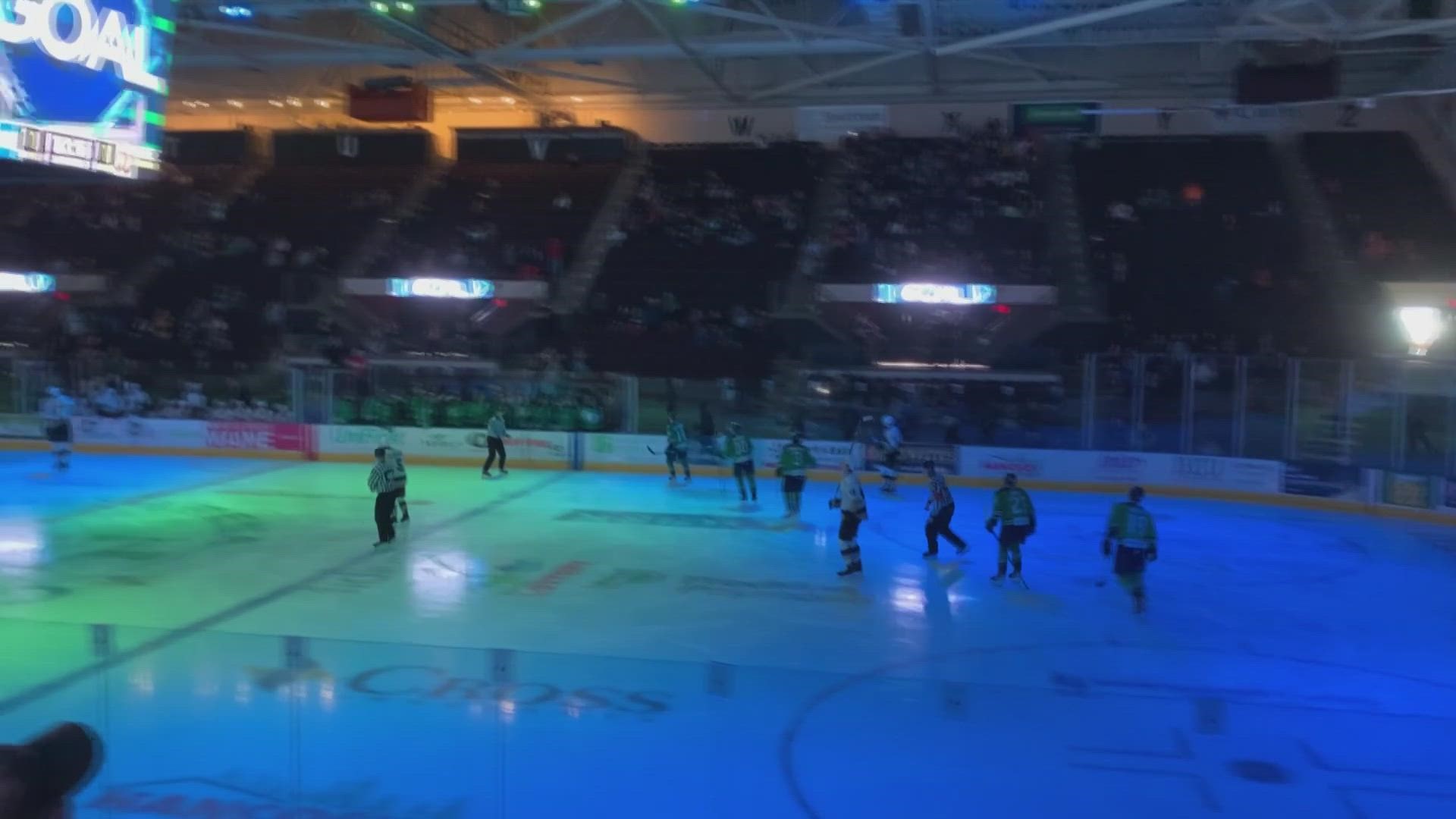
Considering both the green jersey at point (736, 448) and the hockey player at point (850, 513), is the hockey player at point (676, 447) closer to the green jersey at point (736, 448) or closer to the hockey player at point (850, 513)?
the green jersey at point (736, 448)

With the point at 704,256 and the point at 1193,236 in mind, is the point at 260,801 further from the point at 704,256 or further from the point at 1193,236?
the point at 1193,236

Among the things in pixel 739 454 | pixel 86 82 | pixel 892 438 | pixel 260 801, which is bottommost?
pixel 260 801

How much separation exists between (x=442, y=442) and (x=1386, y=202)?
2490cm

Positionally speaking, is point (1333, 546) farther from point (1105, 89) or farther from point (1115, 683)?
point (1105, 89)

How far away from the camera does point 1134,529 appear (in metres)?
11.1

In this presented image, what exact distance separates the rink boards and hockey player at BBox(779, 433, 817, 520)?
4411mm

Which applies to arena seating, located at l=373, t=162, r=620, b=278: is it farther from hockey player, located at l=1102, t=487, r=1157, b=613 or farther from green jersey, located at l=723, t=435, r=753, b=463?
hockey player, located at l=1102, t=487, r=1157, b=613

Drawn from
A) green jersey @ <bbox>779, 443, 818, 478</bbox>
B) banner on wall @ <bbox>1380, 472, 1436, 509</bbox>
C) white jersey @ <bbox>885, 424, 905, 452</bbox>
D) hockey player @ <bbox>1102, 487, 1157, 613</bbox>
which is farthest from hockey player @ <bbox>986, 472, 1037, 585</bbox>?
banner on wall @ <bbox>1380, 472, 1436, 509</bbox>

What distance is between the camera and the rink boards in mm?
18662

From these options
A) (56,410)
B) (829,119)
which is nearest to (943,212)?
(829,119)

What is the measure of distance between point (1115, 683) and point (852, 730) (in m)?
3.36

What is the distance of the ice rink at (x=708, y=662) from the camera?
19.9 feet

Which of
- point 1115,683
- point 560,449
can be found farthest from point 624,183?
point 1115,683

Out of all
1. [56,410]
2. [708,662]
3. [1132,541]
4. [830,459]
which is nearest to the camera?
[708,662]
